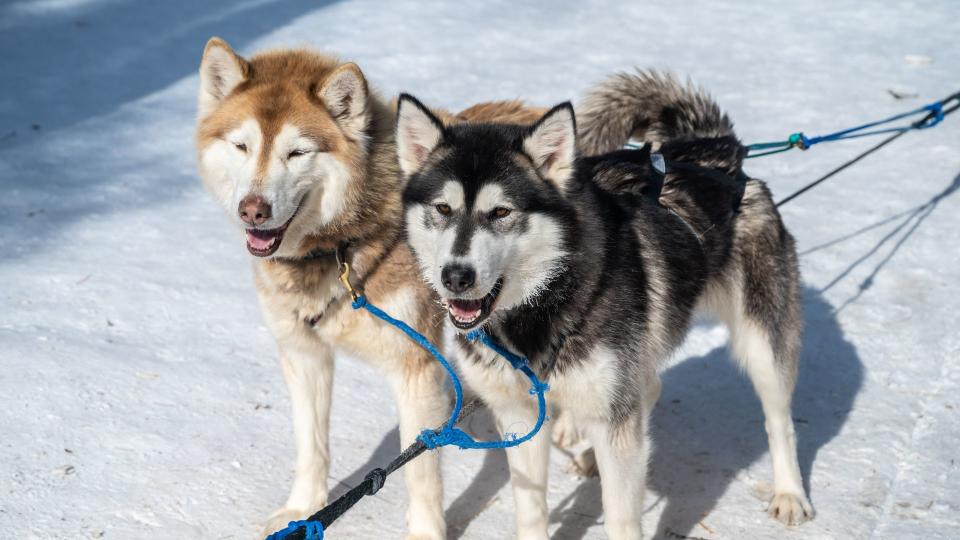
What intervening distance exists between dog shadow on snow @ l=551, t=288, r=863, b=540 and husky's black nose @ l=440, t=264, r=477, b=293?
1405 mm

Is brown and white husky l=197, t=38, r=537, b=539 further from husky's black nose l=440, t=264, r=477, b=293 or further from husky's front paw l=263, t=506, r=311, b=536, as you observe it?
husky's black nose l=440, t=264, r=477, b=293

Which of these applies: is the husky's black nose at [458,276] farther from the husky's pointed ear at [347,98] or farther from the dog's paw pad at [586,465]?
the dog's paw pad at [586,465]

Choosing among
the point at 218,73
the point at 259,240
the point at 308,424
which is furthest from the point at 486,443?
the point at 218,73

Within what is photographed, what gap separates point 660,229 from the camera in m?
3.31

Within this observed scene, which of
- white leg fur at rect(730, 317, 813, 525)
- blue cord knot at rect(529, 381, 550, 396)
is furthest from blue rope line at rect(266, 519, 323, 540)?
white leg fur at rect(730, 317, 813, 525)

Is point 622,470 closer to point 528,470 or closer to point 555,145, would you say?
point 528,470

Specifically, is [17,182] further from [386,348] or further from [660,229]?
[660,229]

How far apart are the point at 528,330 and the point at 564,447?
144 centimetres

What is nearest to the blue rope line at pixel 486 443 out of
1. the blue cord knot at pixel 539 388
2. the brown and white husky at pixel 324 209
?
the blue cord knot at pixel 539 388

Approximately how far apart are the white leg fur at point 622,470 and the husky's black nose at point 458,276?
0.71m

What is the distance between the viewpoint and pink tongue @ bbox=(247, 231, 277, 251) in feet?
10.1

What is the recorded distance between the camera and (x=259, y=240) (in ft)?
10.2

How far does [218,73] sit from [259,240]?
66cm

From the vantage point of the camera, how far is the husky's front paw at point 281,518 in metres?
3.43
